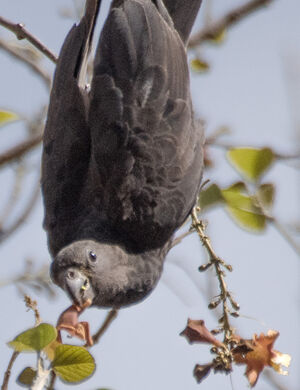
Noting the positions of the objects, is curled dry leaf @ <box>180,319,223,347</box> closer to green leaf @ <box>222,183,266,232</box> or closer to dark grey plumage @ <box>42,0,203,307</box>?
green leaf @ <box>222,183,266,232</box>

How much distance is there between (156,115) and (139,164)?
0.72 feet

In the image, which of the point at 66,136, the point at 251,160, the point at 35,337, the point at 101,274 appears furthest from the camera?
the point at 66,136

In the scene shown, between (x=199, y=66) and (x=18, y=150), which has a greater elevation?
(x=199, y=66)

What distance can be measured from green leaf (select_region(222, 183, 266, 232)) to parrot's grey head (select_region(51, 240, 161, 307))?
72 cm

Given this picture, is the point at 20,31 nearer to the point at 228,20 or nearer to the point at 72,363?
the point at 228,20

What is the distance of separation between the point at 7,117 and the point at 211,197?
840mm

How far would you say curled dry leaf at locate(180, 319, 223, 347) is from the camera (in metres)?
2.11

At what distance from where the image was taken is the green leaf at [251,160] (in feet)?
7.48

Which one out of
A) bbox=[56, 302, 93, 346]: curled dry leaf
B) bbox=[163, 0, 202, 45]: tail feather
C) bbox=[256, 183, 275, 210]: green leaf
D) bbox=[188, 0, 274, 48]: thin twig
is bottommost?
bbox=[56, 302, 93, 346]: curled dry leaf

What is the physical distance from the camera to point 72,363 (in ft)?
5.37

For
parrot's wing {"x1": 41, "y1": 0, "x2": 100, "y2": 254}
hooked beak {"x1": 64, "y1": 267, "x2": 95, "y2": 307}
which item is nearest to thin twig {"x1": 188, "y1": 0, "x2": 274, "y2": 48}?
parrot's wing {"x1": 41, "y1": 0, "x2": 100, "y2": 254}

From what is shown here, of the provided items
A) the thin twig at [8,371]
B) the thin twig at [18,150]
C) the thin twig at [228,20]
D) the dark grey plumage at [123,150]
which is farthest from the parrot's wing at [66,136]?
the thin twig at [8,371]

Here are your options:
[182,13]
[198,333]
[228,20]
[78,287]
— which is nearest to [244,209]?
[198,333]

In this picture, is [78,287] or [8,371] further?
[78,287]
